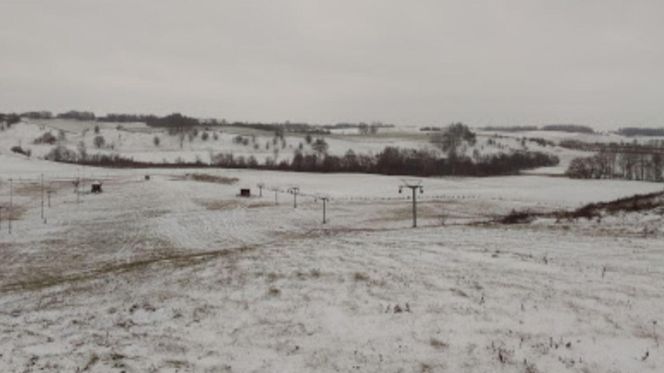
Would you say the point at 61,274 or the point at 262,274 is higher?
the point at 262,274

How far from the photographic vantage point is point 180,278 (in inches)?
814

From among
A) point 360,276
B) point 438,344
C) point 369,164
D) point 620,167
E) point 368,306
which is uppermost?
point 369,164

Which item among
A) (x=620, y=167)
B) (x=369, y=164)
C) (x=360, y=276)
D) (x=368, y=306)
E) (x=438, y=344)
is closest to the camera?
(x=438, y=344)

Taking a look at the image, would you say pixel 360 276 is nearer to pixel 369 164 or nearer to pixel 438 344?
pixel 438 344

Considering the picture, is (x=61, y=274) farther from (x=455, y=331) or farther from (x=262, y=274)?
(x=455, y=331)

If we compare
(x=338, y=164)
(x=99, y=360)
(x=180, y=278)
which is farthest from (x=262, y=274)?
(x=338, y=164)

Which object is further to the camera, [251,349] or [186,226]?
[186,226]

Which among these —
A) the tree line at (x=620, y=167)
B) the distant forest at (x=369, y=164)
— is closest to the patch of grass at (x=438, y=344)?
the distant forest at (x=369, y=164)

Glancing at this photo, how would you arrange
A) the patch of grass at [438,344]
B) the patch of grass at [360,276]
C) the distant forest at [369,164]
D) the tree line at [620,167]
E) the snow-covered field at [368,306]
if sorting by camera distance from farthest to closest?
the tree line at [620,167], the distant forest at [369,164], the patch of grass at [360,276], the patch of grass at [438,344], the snow-covered field at [368,306]

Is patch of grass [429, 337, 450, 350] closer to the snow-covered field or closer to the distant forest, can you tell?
the snow-covered field

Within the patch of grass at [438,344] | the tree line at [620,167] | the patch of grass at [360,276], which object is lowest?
the patch of grass at [438,344]

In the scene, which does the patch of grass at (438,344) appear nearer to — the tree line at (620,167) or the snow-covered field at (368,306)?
the snow-covered field at (368,306)

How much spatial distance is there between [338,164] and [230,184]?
5555cm

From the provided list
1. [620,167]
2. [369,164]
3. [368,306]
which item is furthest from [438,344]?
[620,167]
